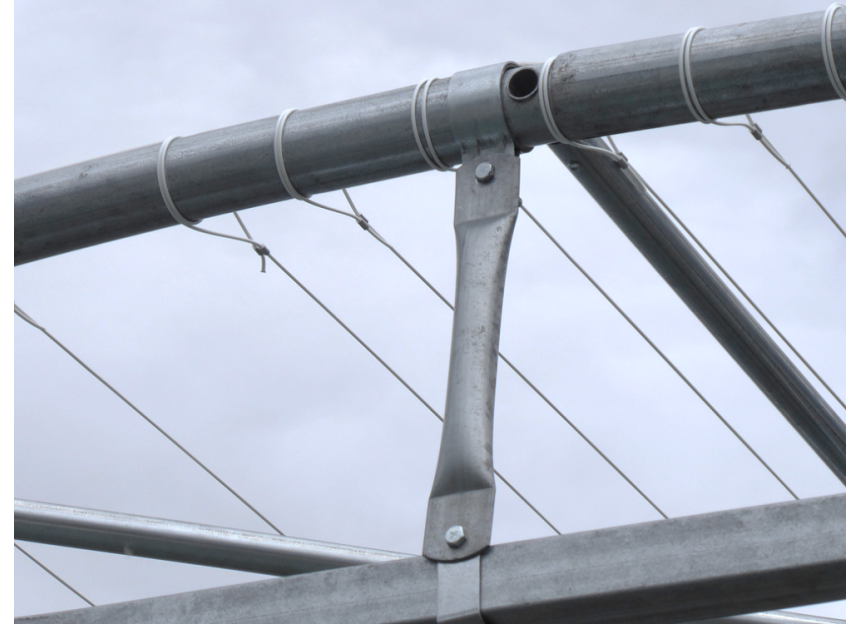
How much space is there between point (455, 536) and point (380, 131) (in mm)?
1386

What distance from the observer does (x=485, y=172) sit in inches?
129


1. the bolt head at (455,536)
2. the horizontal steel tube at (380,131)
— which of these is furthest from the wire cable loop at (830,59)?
the bolt head at (455,536)

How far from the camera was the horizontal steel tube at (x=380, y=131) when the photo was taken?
10.2ft

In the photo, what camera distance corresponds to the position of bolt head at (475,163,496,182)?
328cm

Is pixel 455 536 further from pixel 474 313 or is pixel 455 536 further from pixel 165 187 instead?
pixel 165 187

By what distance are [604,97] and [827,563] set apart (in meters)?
1.55

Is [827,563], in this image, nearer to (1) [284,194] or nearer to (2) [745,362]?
(1) [284,194]

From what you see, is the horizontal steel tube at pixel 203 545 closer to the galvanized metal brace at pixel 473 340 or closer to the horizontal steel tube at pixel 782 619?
the horizontal steel tube at pixel 782 619

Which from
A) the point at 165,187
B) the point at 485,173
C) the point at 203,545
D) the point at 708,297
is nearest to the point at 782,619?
the point at 708,297

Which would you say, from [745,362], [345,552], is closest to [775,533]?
[745,362]

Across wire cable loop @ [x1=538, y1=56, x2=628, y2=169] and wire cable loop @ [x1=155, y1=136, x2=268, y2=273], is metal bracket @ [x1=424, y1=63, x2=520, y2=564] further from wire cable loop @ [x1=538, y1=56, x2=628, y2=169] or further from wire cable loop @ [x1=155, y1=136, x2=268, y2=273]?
wire cable loop @ [x1=155, y1=136, x2=268, y2=273]

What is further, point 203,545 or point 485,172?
point 203,545

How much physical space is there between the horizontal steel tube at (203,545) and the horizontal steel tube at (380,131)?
2242 millimetres

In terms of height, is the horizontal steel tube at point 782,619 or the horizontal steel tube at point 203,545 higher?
the horizontal steel tube at point 203,545
